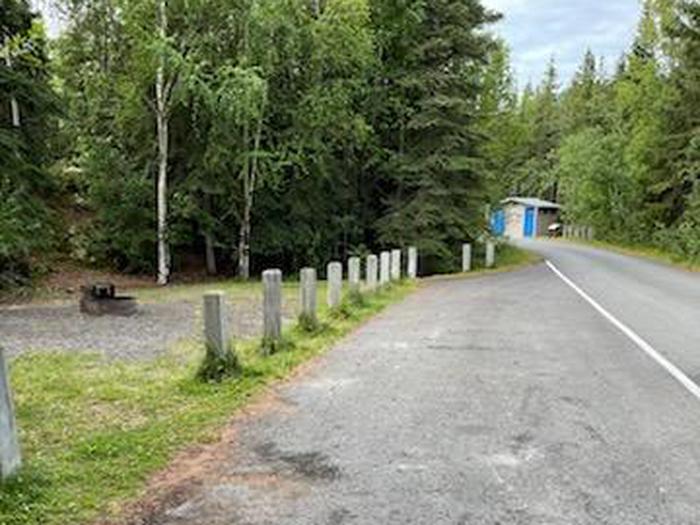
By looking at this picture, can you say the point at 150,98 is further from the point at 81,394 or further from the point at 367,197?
the point at 81,394

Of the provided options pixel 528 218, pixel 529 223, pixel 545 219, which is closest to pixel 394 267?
pixel 529 223

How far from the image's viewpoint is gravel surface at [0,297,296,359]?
10.3 metres

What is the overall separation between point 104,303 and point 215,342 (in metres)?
6.67

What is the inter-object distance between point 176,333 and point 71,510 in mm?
7144

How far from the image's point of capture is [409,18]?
28375mm

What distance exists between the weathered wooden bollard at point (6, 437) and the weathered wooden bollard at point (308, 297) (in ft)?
20.6

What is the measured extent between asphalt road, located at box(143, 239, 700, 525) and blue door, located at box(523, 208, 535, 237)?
243ft

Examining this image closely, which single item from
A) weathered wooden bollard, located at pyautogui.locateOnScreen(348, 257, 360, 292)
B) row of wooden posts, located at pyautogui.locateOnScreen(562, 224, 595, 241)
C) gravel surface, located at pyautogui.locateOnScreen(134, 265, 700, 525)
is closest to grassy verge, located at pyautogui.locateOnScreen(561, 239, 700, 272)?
row of wooden posts, located at pyautogui.locateOnScreen(562, 224, 595, 241)

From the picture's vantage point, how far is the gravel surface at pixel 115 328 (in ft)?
33.8

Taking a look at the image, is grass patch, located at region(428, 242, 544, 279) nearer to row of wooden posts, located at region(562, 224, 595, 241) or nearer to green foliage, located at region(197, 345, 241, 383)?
green foliage, located at region(197, 345, 241, 383)

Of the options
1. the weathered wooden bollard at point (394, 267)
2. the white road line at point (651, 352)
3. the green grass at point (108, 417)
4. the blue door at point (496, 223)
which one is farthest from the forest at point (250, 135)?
the white road line at point (651, 352)

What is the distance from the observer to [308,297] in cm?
1115

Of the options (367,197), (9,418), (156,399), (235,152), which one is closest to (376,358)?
(156,399)

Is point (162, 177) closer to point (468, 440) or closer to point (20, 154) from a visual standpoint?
point (20, 154)
